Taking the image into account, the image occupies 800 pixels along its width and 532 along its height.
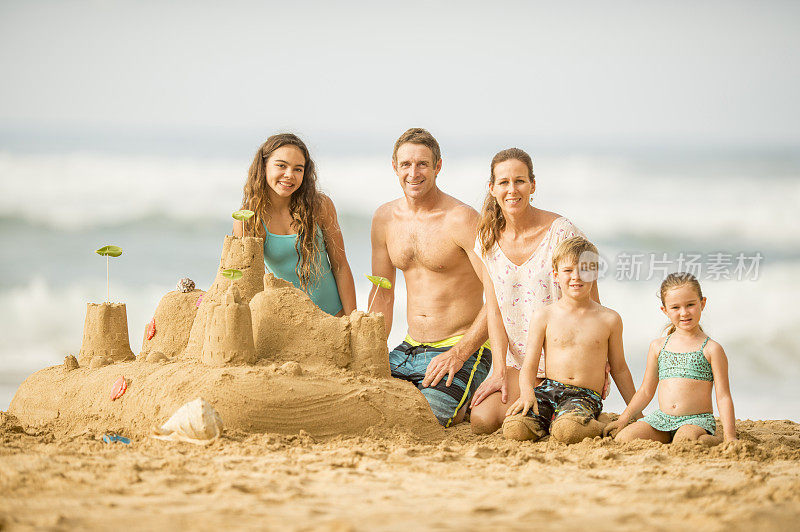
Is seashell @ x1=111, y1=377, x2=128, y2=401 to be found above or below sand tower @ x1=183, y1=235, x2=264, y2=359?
below

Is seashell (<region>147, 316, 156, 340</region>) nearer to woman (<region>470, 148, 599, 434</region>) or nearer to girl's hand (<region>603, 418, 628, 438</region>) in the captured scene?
woman (<region>470, 148, 599, 434</region>)

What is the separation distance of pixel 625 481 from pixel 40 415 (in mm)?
4355

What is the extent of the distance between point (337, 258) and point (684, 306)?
9.50 feet

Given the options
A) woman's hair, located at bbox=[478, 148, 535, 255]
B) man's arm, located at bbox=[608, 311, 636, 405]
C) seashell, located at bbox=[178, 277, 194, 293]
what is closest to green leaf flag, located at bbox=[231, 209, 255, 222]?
seashell, located at bbox=[178, 277, 194, 293]

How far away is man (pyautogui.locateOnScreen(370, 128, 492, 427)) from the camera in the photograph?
633cm

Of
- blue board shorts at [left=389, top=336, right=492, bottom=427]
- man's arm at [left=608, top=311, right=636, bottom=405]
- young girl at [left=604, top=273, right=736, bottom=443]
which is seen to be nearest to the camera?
young girl at [left=604, top=273, right=736, bottom=443]

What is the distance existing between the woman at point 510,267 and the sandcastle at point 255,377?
2.66 ft

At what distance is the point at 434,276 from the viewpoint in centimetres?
655

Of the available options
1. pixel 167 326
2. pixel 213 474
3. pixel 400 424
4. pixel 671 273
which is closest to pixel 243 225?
pixel 167 326

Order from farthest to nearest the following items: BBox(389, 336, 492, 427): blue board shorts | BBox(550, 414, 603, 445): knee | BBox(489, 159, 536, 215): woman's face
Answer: BBox(389, 336, 492, 427): blue board shorts, BBox(489, 159, 536, 215): woman's face, BBox(550, 414, 603, 445): knee

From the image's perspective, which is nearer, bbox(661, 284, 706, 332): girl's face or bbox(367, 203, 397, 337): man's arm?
bbox(661, 284, 706, 332): girl's face

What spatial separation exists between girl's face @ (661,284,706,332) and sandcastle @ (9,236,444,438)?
1.77 m

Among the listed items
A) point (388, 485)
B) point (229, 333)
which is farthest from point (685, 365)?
point (229, 333)

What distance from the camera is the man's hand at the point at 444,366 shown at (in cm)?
617
